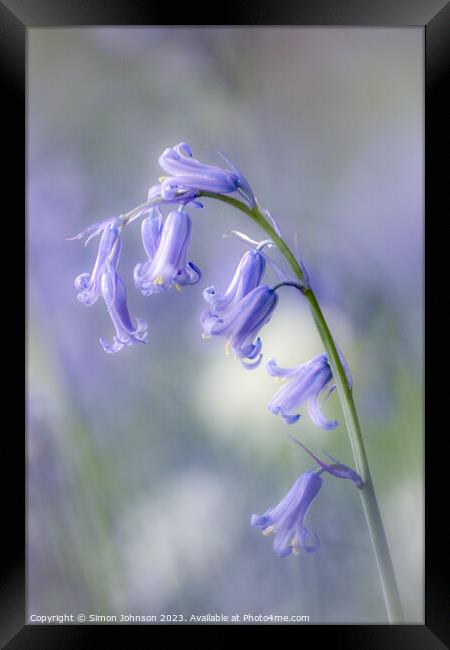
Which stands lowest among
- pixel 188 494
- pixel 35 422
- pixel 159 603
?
pixel 159 603

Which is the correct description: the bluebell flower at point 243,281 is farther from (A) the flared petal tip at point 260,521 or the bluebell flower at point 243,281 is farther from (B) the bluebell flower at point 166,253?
(A) the flared petal tip at point 260,521

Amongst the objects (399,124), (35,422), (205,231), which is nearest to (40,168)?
(205,231)

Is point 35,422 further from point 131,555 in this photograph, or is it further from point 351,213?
point 351,213

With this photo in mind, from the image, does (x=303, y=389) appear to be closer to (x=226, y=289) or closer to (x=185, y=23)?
(x=226, y=289)

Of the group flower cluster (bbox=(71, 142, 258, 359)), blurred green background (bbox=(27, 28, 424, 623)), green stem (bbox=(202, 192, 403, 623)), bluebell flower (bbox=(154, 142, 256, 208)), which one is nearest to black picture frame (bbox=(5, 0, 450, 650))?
blurred green background (bbox=(27, 28, 424, 623))

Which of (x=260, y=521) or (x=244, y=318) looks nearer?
(x=244, y=318)

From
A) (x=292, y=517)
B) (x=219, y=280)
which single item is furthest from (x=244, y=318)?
(x=292, y=517)
